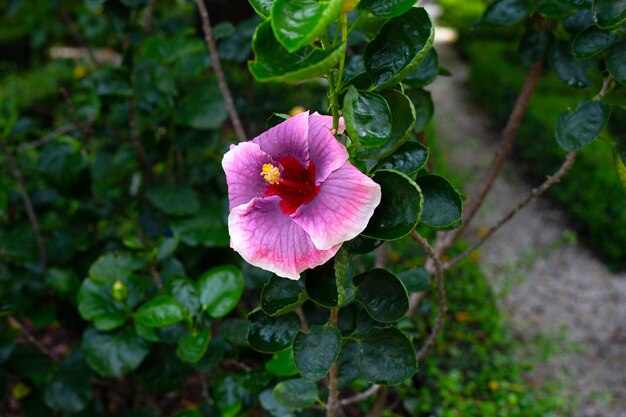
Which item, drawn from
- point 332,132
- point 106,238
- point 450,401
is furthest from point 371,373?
point 450,401

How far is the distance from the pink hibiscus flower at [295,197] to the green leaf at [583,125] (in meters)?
0.54

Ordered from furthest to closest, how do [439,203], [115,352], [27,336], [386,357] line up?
[27,336], [115,352], [386,357], [439,203]

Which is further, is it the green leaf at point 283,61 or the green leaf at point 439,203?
the green leaf at point 439,203

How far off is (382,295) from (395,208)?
191 millimetres

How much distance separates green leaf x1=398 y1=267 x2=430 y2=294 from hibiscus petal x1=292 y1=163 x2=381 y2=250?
1.84 feet

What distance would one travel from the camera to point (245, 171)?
786mm

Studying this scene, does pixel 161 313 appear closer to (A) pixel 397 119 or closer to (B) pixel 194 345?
(B) pixel 194 345

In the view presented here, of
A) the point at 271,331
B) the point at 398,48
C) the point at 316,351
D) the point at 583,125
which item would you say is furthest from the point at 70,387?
the point at 583,125

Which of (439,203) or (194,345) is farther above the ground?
(439,203)

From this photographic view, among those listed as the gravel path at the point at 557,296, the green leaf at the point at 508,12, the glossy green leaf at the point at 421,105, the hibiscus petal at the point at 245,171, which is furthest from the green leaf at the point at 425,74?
the gravel path at the point at 557,296

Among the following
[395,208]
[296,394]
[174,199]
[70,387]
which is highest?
[395,208]

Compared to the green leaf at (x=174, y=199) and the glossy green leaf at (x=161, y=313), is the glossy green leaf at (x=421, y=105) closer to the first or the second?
the glossy green leaf at (x=161, y=313)

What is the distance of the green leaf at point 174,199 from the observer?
5.70 feet

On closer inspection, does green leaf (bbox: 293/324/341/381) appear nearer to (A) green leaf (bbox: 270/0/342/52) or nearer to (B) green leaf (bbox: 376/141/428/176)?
(B) green leaf (bbox: 376/141/428/176)
